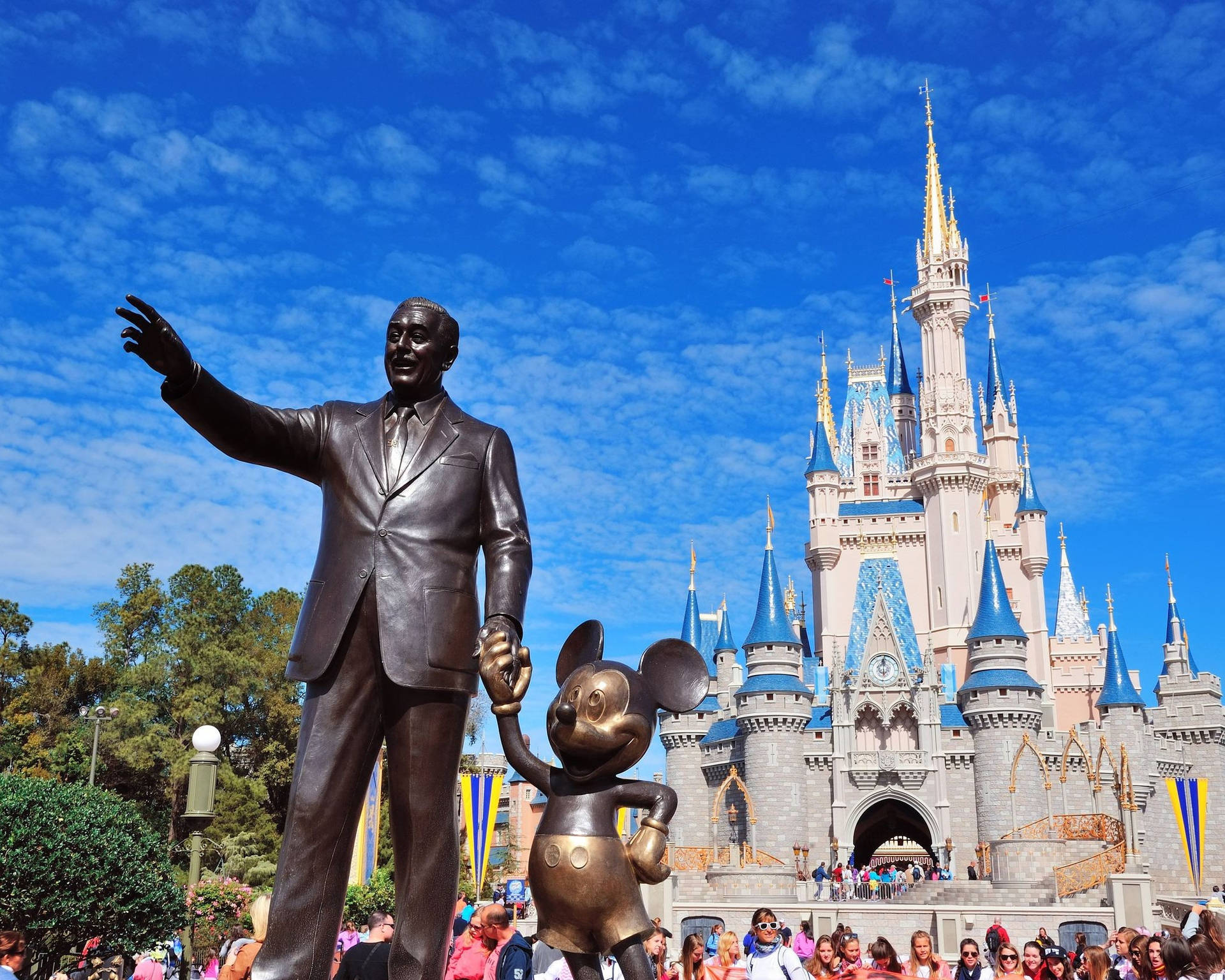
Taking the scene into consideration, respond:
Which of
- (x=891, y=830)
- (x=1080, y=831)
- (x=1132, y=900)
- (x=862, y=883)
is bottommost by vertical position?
(x=1132, y=900)

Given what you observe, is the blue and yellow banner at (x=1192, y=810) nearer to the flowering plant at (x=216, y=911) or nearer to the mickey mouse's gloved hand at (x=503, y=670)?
the flowering plant at (x=216, y=911)

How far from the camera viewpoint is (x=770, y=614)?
4894cm

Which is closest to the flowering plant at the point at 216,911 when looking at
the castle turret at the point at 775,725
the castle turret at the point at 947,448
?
the castle turret at the point at 775,725

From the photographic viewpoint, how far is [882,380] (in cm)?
6550

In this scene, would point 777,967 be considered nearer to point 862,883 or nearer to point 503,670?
point 503,670

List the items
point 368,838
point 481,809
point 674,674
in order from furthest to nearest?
point 481,809
point 368,838
point 674,674

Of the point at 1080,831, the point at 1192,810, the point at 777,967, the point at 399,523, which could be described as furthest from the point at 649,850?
the point at 1080,831

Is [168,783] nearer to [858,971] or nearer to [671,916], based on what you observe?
[671,916]

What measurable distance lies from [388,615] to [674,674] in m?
1.56

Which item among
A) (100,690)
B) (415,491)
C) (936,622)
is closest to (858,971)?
(415,491)

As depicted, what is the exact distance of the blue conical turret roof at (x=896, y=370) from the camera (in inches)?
2574

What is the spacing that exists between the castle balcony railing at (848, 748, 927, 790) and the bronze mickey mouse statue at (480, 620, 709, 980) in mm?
42431

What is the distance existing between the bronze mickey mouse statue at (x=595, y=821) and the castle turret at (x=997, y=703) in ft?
135

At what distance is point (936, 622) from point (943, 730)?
9.09 metres
